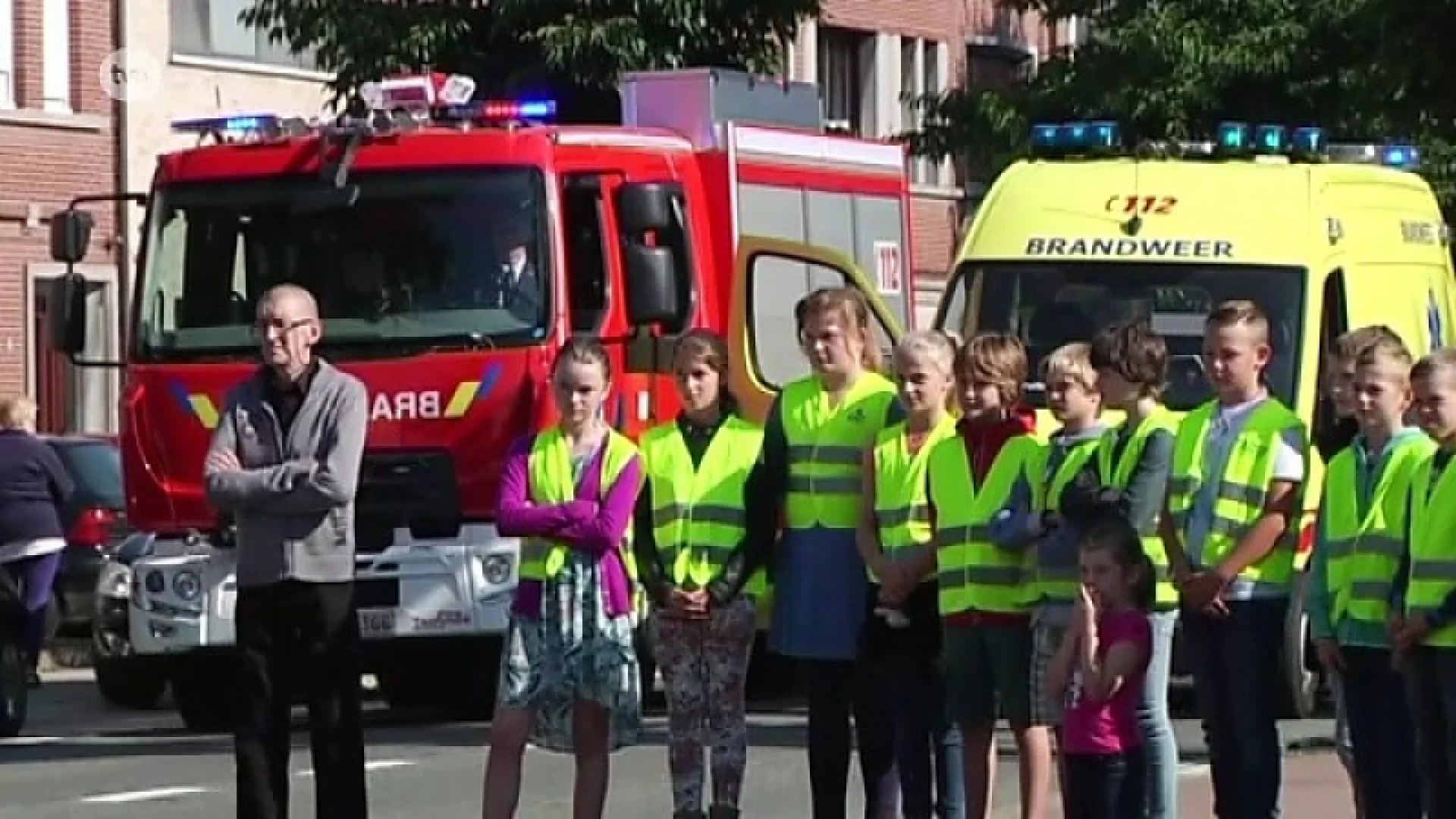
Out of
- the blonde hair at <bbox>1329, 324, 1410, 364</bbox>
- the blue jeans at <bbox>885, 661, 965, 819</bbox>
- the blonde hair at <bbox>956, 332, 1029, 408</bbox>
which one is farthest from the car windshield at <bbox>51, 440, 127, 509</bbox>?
the blonde hair at <bbox>1329, 324, 1410, 364</bbox>

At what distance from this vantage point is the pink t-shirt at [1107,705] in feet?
34.1

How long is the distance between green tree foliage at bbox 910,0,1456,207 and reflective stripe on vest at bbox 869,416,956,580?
1679 centimetres

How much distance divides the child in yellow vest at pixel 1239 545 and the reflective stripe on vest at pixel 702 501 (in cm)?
134

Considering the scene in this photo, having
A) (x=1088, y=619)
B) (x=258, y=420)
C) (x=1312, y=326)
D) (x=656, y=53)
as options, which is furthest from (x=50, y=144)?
(x=1088, y=619)

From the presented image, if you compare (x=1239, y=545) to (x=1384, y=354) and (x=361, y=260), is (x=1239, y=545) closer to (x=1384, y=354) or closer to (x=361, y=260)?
(x=1384, y=354)

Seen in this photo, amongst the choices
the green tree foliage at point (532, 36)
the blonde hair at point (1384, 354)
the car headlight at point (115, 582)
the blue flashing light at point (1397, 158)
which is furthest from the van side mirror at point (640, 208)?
the green tree foliage at point (532, 36)

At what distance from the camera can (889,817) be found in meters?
11.5

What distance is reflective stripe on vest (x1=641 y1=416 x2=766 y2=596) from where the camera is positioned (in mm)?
11469

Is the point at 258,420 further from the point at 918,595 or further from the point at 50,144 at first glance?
the point at 50,144

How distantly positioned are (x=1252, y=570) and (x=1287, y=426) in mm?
473

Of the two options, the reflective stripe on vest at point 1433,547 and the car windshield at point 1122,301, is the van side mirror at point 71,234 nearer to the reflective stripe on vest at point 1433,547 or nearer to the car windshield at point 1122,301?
the car windshield at point 1122,301

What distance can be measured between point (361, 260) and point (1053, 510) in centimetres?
706

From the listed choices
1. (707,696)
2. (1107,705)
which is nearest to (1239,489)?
(1107,705)

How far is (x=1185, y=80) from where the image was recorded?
103 feet
